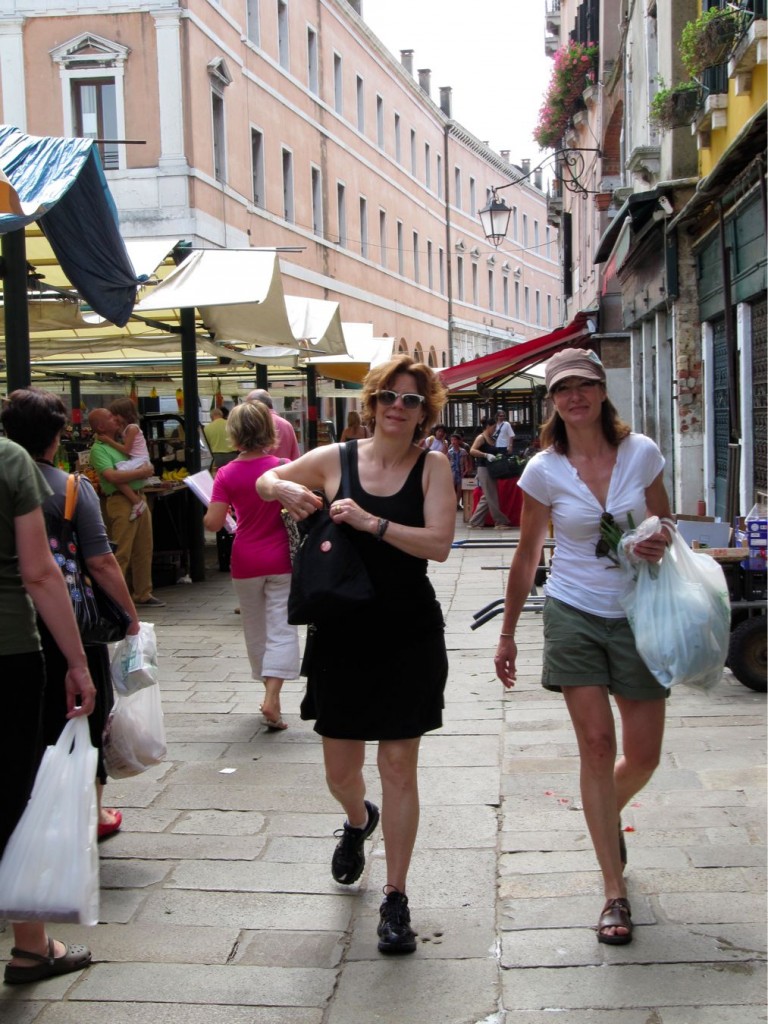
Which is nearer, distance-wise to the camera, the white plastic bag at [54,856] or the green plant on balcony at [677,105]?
the white plastic bag at [54,856]

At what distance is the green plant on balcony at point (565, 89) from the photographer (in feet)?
72.0

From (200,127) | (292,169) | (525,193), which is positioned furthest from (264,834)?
(525,193)

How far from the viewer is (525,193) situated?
62344 millimetres

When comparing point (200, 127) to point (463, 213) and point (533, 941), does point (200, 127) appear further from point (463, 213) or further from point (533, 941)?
point (463, 213)

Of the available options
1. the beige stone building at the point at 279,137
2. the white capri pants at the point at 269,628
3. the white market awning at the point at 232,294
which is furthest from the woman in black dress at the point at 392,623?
the beige stone building at the point at 279,137

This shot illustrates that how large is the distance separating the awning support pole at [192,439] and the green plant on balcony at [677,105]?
481 cm

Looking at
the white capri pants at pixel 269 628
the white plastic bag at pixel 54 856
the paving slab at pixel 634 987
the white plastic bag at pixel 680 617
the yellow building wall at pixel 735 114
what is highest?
the yellow building wall at pixel 735 114

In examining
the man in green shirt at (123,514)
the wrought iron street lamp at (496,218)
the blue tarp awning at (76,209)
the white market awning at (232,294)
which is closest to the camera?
the blue tarp awning at (76,209)

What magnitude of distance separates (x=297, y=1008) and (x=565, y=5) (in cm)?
2986

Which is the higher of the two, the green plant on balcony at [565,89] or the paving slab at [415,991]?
the green plant on balcony at [565,89]

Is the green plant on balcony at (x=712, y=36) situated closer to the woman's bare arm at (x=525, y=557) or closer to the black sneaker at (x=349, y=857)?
the woman's bare arm at (x=525, y=557)

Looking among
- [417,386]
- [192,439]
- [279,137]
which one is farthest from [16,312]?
[279,137]

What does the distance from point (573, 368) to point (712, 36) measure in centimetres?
613

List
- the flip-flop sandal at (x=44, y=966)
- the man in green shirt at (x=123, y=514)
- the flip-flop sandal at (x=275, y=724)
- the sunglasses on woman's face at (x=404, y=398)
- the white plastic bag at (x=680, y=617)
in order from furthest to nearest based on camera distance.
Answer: the man in green shirt at (x=123, y=514), the flip-flop sandal at (x=275, y=724), the sunglasses on woman's face at (x=404, y=398), the white plastic bag at (x=680, y=617), the flip-flop sandal at (x=44, y=966)
